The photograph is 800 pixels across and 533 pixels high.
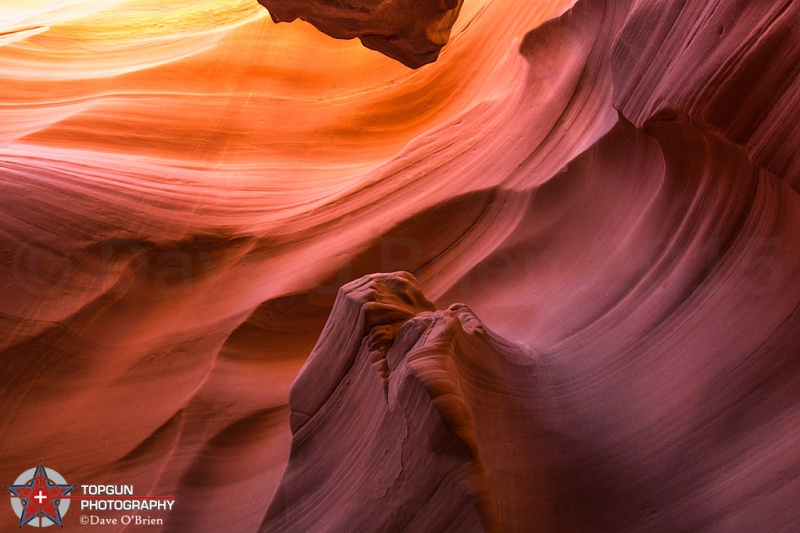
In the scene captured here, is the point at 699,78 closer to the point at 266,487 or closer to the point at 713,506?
the point at 713,506

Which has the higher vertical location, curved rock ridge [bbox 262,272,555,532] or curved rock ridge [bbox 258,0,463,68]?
curved rock ridge [bbox 258,0,463,68]

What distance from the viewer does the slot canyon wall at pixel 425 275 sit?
178 centimetres

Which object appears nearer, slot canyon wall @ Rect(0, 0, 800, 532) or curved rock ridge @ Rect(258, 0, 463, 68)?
slot canyon wall @ Rect(0, 0, 800, 532)

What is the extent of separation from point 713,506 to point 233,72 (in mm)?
3462

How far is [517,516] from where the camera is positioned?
168 cm

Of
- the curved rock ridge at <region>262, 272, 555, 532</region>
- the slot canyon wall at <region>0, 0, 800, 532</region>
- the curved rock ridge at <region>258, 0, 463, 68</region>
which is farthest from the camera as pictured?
the curved rock ridge at <region>258, 0, 463, 68</region>

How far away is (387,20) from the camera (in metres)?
3.29

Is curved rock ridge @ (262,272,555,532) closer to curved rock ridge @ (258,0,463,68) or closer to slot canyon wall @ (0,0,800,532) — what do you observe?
slot canyon wall @ (0,0,800,532)

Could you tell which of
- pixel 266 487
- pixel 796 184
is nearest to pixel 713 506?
pixel 796 184

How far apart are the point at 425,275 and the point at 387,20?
1.31 m

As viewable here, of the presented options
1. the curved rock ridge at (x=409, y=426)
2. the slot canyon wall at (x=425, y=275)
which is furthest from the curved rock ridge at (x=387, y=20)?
the curved rock ridge at (x=409, y=426)

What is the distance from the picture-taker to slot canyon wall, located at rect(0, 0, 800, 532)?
70.2 inches

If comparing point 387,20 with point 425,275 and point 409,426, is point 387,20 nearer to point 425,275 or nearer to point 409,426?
point 425,275

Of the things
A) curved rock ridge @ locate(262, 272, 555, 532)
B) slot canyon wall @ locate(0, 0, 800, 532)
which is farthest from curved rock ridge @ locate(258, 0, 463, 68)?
curved rock ridge @ locate(262, 272, 555, 532)
